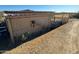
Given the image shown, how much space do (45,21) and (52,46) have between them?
0.24m

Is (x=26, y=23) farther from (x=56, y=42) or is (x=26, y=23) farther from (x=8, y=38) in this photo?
(x=56, y=42)

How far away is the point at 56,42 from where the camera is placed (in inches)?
107

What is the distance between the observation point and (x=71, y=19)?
2719 millimetres

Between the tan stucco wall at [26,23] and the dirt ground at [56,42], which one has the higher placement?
the tan stucco wall at [26,23]

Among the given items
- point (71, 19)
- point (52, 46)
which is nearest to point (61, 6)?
point (71, 19)

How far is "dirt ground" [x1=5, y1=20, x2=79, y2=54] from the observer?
271cm

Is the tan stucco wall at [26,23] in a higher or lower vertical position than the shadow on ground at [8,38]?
higher

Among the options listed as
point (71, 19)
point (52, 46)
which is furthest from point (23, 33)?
point (71, 19)

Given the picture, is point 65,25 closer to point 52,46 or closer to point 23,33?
point 52,46

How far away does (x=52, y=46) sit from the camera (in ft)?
8.93

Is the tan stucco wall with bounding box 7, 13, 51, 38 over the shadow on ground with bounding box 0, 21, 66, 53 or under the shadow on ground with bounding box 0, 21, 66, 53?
over

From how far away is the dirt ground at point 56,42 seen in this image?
107 inches
